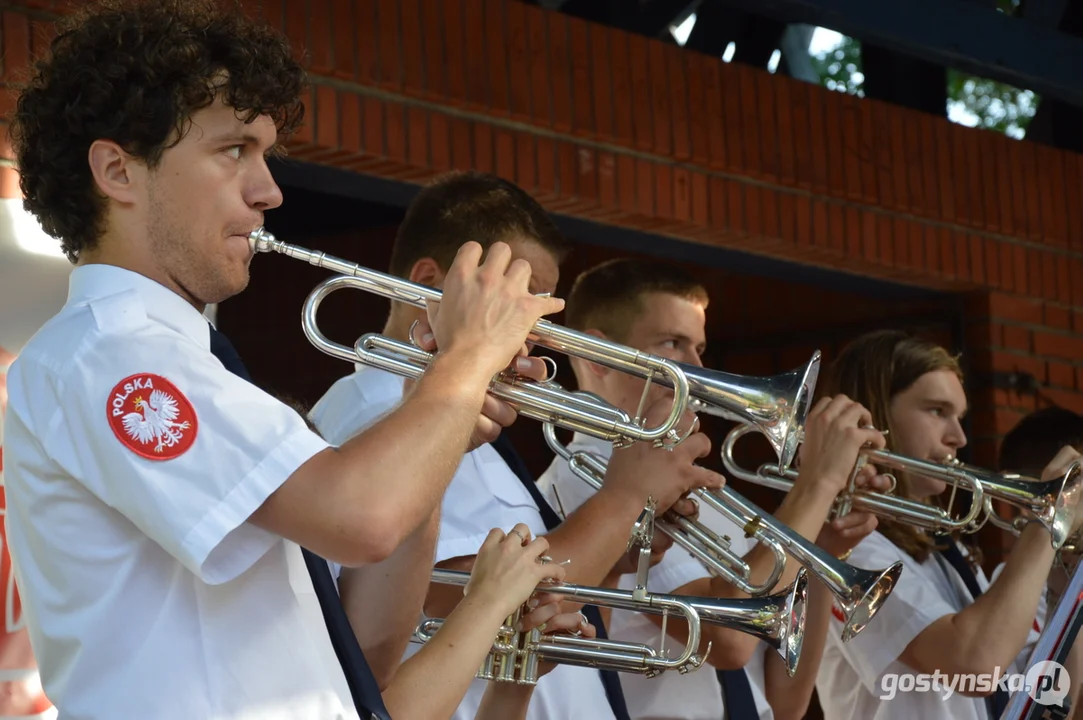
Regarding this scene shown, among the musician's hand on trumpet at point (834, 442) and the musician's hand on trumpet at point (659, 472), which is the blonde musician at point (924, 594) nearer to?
the musician's hand on trumpet at point (834, 442)

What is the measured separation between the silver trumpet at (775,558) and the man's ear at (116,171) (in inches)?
49.9

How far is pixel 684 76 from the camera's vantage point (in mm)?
4520

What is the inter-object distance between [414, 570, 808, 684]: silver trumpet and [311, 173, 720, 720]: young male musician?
0.30 ft

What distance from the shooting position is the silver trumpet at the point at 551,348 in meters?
2.44

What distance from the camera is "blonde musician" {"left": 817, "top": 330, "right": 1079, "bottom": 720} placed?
11.8ft

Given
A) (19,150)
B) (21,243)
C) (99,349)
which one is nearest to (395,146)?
(21,243)

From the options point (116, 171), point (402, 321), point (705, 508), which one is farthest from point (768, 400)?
point (116, 171)

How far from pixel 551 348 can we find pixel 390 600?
51 cm

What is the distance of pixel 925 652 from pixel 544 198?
1.59m

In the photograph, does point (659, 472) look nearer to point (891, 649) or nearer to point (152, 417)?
point (891, 649)

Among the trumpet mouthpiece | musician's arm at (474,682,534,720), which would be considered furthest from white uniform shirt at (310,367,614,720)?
the trumpet mouthpiece

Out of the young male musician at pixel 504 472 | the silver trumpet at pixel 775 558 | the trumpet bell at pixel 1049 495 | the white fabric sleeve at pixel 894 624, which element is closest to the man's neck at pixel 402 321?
the young male musician at pixel 504 472

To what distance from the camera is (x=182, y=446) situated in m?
1.77

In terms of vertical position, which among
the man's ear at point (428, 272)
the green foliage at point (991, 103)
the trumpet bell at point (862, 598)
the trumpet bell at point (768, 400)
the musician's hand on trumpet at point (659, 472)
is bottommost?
the trumpet bell at point (862, 598)
